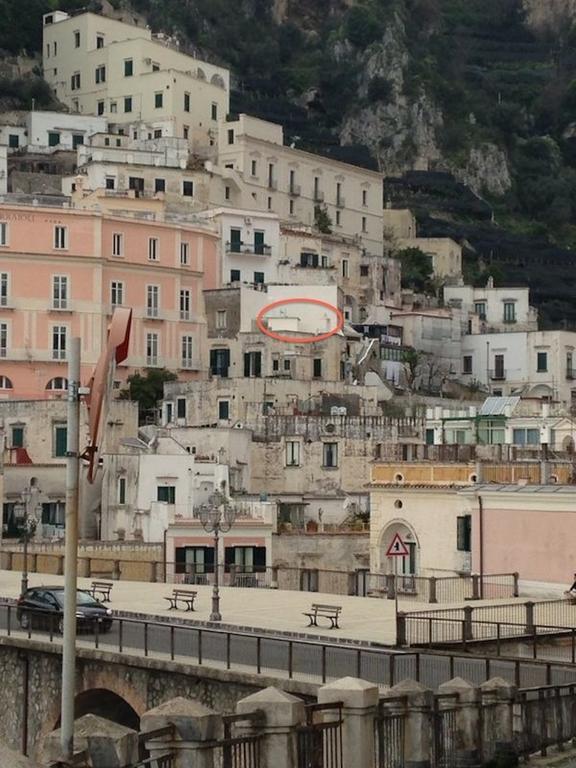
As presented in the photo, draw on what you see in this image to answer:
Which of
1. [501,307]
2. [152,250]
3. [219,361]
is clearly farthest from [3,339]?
[501,307]

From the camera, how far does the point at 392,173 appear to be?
441 feet

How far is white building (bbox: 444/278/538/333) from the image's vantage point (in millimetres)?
104250

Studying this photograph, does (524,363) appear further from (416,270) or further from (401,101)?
(401,101)

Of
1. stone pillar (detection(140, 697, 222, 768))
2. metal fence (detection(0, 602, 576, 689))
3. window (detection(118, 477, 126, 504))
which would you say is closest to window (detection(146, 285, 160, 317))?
window (detection(118, 477, 126, 504))

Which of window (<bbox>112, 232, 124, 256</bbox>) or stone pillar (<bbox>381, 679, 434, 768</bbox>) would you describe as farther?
window (<bbox>112, 232, 124, 256</bbox>)

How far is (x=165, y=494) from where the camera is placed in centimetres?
6384

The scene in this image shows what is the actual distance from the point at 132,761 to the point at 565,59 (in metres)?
151

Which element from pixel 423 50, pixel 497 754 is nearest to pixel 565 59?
pixel 423 50

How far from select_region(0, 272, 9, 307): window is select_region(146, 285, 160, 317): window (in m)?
7.36

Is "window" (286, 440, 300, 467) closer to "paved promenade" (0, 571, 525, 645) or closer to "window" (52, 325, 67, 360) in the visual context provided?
"window" (52, 325, 67, 360)

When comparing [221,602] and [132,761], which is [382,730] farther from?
[221,602]

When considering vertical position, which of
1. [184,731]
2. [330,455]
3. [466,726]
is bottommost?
[466,726]

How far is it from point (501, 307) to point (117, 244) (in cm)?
2985

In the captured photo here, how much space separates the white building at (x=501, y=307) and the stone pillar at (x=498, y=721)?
8204 cm
